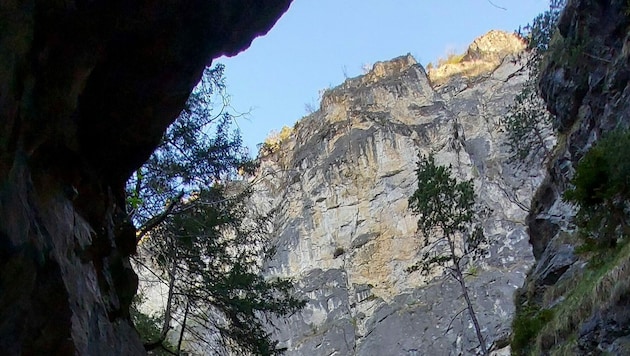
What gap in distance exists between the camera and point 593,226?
10.2 m

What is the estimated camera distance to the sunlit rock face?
39938 millimetres

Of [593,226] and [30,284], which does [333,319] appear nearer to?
[593,226]

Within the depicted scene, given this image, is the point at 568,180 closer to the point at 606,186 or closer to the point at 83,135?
the point at 606,186

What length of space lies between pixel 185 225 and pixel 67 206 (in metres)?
4.72

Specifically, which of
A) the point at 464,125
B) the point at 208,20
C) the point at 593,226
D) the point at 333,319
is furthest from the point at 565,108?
the point at 464,125

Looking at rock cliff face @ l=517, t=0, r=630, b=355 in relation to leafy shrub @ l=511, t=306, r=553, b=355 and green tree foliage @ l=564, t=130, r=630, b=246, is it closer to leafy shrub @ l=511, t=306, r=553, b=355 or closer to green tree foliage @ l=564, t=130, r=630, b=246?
leafy shrub @ l=511, t=306, r=553, b=355

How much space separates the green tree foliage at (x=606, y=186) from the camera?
948 centimetres

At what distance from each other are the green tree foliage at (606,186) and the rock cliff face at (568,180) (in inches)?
26.2

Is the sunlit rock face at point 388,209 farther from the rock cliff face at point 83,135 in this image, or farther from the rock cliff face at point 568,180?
the rock cliff face at point 83,135

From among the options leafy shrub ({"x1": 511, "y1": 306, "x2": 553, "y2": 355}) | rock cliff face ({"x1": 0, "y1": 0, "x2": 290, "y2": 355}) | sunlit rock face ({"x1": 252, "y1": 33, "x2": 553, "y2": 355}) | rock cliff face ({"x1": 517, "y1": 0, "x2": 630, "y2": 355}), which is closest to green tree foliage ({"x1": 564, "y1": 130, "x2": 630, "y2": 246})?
rock cliff face ({"x1": 517, "y1": 0, "x2": 630, "y2": 355})

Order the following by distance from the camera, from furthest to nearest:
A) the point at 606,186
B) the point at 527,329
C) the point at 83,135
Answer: the point at 527,329, the point at 606,186, the point at 83,135

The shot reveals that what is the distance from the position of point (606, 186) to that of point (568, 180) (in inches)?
295

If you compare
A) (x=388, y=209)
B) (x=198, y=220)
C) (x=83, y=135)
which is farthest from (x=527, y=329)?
(x=388, y=209)

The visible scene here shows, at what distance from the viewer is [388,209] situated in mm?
49656
